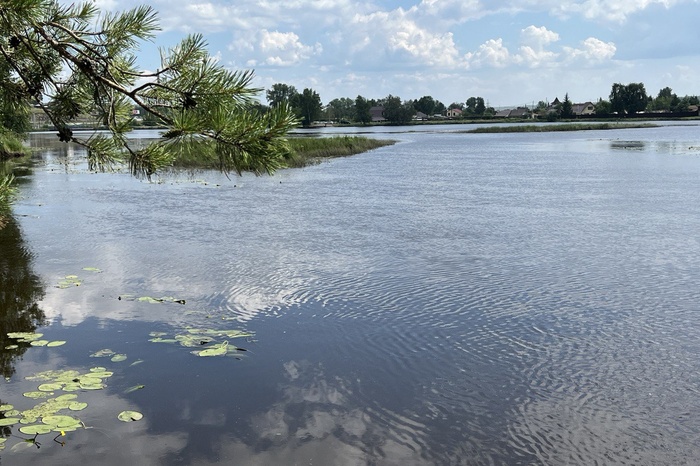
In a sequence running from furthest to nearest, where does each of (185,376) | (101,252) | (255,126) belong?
(101,252) → (185,376) → (255,126)

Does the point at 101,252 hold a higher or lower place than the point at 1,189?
lower

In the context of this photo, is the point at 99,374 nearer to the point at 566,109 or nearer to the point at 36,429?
the point at 36,429

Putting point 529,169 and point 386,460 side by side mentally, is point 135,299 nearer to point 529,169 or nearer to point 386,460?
point 386,460

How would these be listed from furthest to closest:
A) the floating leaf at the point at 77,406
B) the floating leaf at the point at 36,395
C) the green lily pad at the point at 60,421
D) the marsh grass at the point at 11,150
→ the marsh grass at the point at 11,150 < the floating leaf at the point at 36,395 < the floating leaf at the point at 77,406 < the green lily pad at the point at 60,421

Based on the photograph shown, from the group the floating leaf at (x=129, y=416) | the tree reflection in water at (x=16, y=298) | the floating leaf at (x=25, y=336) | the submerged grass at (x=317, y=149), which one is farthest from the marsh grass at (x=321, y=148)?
the floating leaf at (x=129, y=416)

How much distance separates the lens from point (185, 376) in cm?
700

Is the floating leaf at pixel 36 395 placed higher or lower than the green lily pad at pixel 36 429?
higher

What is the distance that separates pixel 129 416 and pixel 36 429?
31.1 inches

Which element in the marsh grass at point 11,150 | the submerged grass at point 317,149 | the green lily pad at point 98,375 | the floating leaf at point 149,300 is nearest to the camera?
the green lily pad at point 98,375

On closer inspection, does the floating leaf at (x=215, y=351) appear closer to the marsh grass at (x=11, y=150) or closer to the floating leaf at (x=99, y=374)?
the floating leaf at (x=99, y=374)

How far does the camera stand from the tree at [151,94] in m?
4.51

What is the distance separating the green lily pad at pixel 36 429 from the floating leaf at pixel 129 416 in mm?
605

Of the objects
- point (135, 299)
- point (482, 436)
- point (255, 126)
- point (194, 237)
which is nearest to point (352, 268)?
point (135, 299)

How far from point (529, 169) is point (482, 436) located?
98.7 ft
